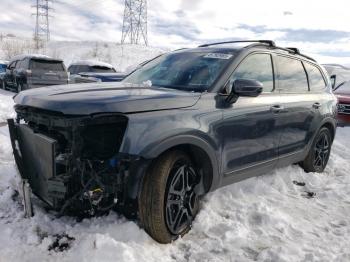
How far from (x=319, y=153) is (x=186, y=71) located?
9.50 ft

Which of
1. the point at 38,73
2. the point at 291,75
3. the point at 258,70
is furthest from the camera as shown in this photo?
the point at 38,73

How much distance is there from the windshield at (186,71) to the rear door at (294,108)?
1.02 meters

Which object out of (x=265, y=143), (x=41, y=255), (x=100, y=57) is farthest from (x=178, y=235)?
(x=100, y=57)

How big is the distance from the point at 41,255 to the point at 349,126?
9.02 m

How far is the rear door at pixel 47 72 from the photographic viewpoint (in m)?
13.3

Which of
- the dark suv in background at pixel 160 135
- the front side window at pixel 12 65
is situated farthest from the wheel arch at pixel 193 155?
the front side window at pixel 12 65

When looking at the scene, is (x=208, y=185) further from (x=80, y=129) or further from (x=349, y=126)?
(x=349, y=126)

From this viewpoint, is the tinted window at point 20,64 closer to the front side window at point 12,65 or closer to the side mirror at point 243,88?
the front side window at point 12,65

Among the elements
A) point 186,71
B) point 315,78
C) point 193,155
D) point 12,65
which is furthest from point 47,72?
point 193,155

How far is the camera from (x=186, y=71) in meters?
4.04

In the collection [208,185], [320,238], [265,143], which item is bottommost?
[320,238]

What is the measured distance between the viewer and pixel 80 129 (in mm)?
2867

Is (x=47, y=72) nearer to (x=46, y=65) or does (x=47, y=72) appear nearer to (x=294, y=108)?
(x=46, y=65)

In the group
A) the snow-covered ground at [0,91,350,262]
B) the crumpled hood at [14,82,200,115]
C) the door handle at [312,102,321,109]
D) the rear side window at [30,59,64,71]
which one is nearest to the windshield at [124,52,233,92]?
the crumpled hood at [14,82,200,115]
